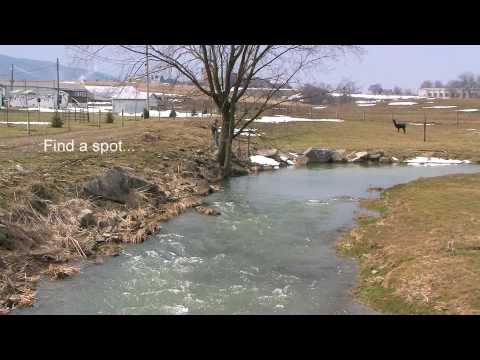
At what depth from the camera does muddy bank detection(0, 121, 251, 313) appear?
10.5m

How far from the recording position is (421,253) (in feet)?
34.5

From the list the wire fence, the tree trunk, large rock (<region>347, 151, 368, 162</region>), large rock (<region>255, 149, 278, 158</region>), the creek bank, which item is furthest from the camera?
large rock (<region>347, 151, 368, 162</region>)

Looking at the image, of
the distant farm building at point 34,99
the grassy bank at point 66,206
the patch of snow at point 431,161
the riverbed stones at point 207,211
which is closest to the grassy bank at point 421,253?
the riverbed stones at point 207,211

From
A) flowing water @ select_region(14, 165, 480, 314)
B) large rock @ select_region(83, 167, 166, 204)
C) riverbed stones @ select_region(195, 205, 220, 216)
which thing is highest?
large rock @ select_region(83, 167, 166, 204)

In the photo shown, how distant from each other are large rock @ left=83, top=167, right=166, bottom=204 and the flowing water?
6.27 feet

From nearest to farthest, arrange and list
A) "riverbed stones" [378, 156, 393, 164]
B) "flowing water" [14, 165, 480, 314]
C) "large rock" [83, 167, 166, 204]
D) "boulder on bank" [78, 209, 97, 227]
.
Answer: "flowing water" [14, 165, 480, 314] → "boulder on bank" [78, 209, 97, 227] → "large rock" [83, 167, 166, 204] → "riverbed stones" [378, 156, 393, 164]

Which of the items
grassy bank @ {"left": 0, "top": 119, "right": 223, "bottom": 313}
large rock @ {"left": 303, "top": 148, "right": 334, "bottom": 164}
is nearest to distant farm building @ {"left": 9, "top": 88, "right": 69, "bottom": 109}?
large rock @ {"left": 303, "top": 148, "right": 334, "bottom": 164}

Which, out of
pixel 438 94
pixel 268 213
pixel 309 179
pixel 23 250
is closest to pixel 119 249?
pixel 23 250

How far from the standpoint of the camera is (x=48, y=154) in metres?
18.5

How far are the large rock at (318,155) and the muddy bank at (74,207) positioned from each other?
1144cm

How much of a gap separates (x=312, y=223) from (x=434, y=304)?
298 inches

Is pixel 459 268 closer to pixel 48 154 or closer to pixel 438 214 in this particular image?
pixel 438 214
